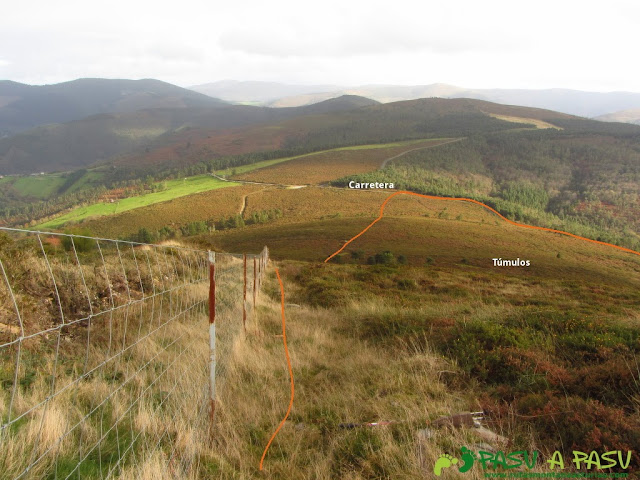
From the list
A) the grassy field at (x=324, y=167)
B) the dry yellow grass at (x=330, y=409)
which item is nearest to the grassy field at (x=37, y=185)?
the grassy field at (x=324, y=167)

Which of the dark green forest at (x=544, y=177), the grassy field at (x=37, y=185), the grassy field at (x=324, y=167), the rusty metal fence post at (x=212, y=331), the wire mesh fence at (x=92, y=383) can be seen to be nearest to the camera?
the wire mesh fence at (x=92, y=383)

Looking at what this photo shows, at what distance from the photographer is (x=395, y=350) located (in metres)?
6.32

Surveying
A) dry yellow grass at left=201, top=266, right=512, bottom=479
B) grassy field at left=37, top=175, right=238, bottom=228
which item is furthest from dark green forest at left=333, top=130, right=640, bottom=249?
dry yellow grass at left=201, top=266, right=512, bottom=479

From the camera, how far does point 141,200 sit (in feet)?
265

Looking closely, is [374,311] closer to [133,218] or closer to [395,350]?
[395,350]

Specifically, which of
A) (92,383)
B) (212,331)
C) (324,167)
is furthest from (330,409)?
(324,167)

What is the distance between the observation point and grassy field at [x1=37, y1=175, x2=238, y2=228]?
70.6 metres

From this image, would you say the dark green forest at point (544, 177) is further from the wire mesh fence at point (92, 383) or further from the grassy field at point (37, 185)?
the grassy field at point (37, 185)

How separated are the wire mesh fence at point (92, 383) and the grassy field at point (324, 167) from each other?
269ft

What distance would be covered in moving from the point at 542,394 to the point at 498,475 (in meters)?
1.86

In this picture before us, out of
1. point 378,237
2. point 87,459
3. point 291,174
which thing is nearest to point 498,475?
point 87,459

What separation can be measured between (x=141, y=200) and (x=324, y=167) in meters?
47.0

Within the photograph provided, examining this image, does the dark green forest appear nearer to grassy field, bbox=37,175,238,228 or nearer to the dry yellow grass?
grassy field, bbox=37,175,238,228

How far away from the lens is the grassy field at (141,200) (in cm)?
7062
